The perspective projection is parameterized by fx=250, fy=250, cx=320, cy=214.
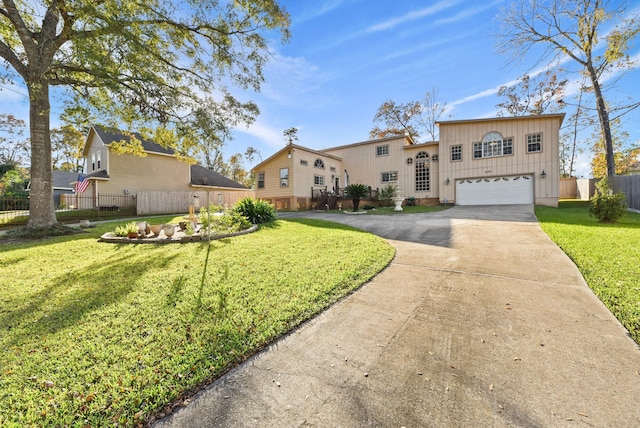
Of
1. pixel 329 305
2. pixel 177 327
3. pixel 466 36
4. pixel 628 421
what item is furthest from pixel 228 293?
pixel 466 36

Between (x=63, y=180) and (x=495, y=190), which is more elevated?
(x=63, y=180)

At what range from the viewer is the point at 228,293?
3.43 m

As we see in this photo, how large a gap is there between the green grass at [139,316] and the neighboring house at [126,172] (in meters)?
11.9

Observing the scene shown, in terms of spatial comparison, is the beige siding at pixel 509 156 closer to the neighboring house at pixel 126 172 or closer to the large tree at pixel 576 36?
the large tree at pixel 576 36

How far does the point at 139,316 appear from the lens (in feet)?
9.25

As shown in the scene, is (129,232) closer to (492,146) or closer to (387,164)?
(387,164)

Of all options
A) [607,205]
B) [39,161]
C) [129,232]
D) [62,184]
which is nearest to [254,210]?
[129,232]

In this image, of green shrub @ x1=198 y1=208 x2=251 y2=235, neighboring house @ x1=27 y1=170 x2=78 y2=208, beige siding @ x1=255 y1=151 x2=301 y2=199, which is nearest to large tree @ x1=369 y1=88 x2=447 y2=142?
beige siding @ x1=255 y1=151 x2=301 y2=199

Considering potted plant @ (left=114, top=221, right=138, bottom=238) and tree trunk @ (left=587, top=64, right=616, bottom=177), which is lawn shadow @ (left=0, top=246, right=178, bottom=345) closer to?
potted plant @ (left=114, top=221, right=138, bottom=238)

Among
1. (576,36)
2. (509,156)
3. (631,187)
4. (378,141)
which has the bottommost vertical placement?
(631,187)

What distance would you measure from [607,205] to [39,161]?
17857 millimetres

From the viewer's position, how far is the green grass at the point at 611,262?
2.83 meters

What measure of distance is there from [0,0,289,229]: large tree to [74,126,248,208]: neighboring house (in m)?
6.44

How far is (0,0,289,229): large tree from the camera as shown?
7176mm
